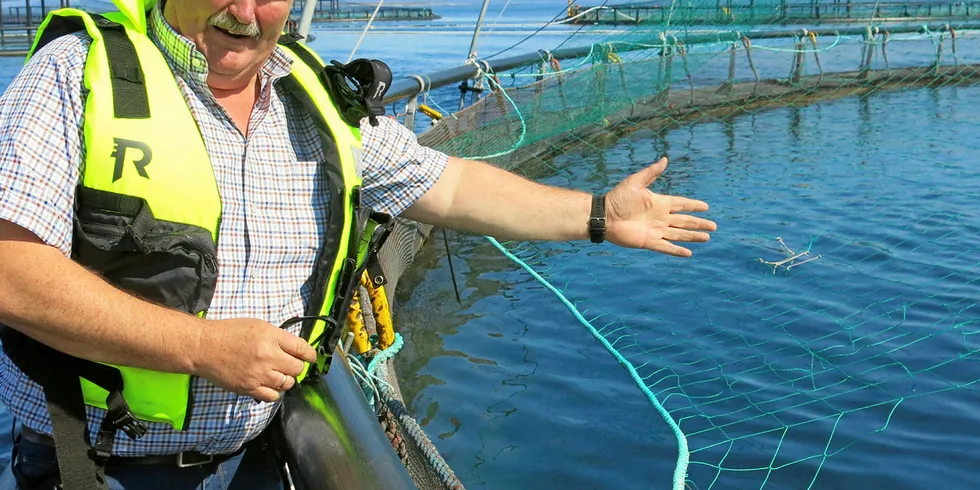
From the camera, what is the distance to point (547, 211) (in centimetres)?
281

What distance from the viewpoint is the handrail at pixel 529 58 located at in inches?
224

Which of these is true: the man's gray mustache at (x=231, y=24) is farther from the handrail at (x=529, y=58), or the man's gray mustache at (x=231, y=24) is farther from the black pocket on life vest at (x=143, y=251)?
the handrail at (x=529, y=58)

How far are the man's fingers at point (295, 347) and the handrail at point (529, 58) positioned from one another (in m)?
3.35

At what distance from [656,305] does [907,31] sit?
1187cm

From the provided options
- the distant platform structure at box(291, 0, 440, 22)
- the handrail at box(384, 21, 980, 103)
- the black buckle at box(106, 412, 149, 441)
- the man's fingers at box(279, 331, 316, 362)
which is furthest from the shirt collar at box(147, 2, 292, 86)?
the distant platform structure at box(291, 0, 440, 22)

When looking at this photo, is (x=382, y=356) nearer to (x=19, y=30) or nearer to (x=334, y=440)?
(x=334, y=440)

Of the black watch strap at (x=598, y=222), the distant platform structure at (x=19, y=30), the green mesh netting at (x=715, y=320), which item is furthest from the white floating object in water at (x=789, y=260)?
the distant platform structure at (x=19, y=30)

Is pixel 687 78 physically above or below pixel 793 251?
above

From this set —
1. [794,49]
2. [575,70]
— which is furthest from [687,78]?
[575,70]

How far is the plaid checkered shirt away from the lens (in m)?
1.85

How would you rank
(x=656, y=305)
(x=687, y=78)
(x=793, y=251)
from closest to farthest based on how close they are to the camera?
(x=656, y=305), (x=793, y=251), (x=687, y=78)

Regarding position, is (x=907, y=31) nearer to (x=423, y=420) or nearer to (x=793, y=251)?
(x=793, y=251)

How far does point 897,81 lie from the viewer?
1656 centimetres

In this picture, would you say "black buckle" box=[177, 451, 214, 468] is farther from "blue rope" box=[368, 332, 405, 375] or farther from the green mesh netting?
the green mesh netting
